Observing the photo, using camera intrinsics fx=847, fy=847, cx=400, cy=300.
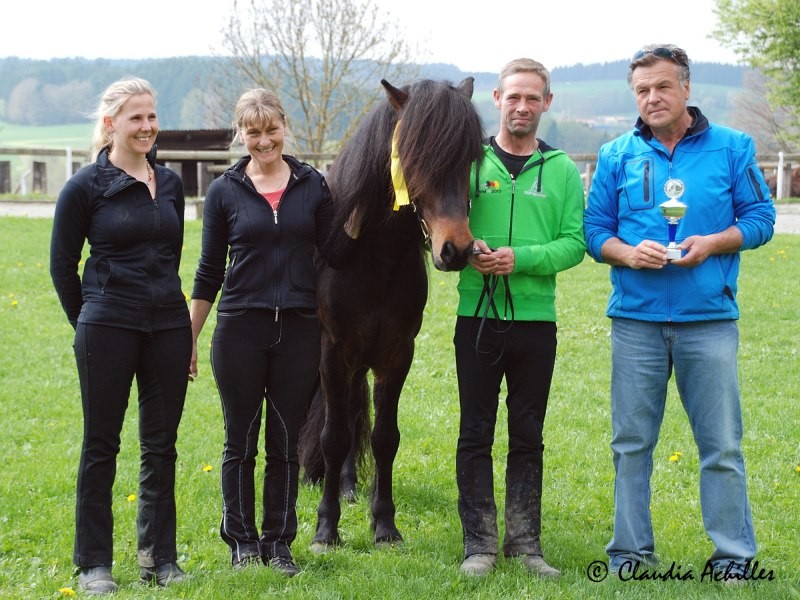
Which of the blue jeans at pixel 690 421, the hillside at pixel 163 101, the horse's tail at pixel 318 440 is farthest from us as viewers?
the hillside at pixel 163 101

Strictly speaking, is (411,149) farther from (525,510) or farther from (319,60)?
(319,60)

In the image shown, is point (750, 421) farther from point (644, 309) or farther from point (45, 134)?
point (45, 134)

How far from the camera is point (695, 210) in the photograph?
344 centimetres

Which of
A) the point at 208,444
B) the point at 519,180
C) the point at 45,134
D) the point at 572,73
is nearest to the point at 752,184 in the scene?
the point at 519,180

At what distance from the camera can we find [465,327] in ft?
12.2

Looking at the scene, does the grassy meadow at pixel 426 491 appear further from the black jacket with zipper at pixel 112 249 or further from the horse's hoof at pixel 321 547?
the black jacket with zipper at pixel 112 249

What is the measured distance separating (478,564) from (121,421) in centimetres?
165

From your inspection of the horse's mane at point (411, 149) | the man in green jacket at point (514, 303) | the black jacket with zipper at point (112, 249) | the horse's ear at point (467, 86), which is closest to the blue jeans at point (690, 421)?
the man in green jacket at point (514, 303)

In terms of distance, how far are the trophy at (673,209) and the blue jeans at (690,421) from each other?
38cm

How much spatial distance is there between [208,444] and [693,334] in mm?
3518

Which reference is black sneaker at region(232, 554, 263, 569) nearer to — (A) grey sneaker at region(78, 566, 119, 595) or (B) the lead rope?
(A) grey sneaker at region(78, 566, 119, 595)

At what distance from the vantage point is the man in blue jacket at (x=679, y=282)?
3441mm

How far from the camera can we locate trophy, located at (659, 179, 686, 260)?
3285 mm

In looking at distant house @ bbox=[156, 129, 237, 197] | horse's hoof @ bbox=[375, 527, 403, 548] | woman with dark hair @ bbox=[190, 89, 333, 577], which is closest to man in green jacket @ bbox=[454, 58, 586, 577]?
horse's hoof @ bbox=[375, 527, 403, 548]
